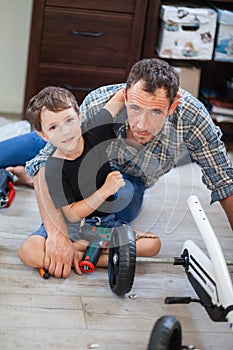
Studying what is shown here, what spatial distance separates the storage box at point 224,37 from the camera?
2.76 metres

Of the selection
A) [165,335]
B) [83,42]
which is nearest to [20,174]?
[83,42]

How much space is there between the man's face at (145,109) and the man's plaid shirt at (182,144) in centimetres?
12

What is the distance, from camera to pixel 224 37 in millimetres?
2805

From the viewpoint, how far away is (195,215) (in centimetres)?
167

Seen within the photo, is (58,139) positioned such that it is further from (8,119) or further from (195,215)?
(8,119)

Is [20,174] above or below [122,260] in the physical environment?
below

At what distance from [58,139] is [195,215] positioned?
0.41 m

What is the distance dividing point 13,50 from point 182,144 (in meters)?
1.34

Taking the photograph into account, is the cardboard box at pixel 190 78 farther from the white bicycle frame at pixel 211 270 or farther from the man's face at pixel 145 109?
the white bicycle frame at pixel 211 270

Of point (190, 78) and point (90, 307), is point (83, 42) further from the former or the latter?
point (90, 307)

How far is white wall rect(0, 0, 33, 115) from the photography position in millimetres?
2990

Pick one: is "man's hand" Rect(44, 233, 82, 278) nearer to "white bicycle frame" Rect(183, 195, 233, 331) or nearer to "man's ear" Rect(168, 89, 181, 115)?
"white bicycle frame" Rect(183, 195, 233, 331)

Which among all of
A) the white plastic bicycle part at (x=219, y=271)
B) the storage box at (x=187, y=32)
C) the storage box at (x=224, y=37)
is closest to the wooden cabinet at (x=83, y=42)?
the storage box at (x=187, y=32)

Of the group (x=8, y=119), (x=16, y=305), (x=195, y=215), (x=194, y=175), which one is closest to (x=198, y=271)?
(x=195, y=215)
